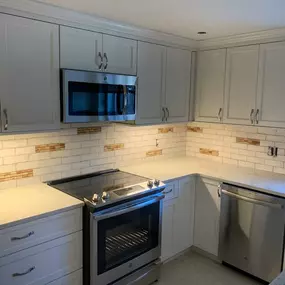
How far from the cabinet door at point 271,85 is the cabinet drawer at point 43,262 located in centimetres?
201

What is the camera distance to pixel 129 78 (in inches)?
111

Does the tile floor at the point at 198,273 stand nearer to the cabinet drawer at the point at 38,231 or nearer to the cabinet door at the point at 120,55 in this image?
the cabinet drawer at the point at 38,231

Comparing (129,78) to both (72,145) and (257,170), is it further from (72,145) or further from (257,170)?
(257,170)

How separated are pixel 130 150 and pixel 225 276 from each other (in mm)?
1543

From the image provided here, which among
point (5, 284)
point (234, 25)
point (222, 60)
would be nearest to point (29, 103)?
point (5, 284)

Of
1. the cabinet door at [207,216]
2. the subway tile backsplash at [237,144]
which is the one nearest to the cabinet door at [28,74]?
the cabinet door at [207,216]

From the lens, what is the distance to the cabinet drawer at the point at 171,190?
2969mm

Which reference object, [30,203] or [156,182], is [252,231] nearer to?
[156,182]

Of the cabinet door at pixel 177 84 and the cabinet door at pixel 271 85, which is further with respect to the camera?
the cabinet door at pixel 177 84

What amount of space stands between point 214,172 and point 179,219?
0.59 metres

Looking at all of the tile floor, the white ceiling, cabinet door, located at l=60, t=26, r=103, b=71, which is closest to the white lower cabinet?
the tile floor

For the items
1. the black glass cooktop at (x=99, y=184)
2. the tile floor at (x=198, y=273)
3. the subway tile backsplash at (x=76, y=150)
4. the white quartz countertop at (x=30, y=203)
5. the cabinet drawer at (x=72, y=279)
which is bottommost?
the tile floor at (x=198, y=273)

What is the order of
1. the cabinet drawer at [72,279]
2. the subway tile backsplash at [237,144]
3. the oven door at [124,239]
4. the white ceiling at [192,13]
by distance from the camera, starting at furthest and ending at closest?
the subway tile backsplash at [237,144], the oven door at [124,239], the cabinet drawer at [72,279], the white ceiling at [192,13]

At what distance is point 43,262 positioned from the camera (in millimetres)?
2131
